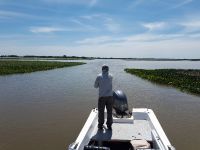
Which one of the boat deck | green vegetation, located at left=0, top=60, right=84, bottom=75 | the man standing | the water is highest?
the man standing

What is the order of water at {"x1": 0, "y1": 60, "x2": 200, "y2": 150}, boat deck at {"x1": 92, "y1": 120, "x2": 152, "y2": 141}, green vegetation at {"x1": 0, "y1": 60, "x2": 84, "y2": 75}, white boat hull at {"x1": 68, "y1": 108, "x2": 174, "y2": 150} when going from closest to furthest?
1. white boat hull at {"x1": 68, "y1": 108, "x2": 174, "y2": 150}
2. boat deck at {"x1": 92, "y1": 120, "x2": 152, "y2": 141}
3. water at {"x1": 0, "y1": 60, "x2": 200, "y2": 150}
4. green vegetation at {"x1": 0, "y1": 60, "x2": 84, "y2": 75}

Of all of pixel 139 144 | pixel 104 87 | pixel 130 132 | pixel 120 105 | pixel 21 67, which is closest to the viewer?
pixel 139 144

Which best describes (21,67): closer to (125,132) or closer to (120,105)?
(120,105)

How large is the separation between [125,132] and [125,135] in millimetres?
241

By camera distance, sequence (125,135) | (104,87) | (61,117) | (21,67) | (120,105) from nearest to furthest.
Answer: (104,87) < (125,135) < (120,105) < (61,117) < (21,67)

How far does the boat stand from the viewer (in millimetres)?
6258

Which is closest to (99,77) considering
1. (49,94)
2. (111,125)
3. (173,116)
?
(111,125)

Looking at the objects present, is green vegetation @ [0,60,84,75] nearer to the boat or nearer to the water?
the water

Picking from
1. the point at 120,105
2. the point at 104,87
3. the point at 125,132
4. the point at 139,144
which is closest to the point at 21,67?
the point at 120,105

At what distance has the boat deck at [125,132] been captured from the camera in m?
7.20

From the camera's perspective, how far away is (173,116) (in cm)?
1272

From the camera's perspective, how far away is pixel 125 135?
7402 mm

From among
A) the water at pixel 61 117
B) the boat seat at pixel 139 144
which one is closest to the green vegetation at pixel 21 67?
the water at pixel 61 117

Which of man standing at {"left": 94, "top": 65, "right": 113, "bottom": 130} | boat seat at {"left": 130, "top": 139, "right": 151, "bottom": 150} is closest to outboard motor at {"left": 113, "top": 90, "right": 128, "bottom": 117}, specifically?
man standing at {"left": 94, "top": 65, "right": 113, "bottom": 130}
